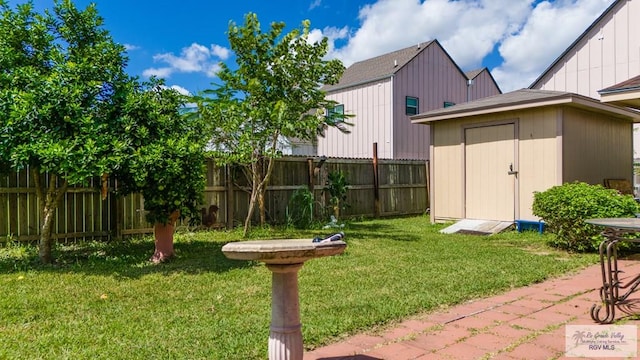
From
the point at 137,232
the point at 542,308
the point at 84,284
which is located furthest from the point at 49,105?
the point at 542,308

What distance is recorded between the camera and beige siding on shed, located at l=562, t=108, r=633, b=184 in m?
8.25

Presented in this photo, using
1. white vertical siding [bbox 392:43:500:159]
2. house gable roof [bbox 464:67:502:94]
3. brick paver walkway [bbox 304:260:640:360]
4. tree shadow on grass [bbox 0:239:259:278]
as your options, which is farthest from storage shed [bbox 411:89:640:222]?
house gable roof [bbox 464:67:502:94]

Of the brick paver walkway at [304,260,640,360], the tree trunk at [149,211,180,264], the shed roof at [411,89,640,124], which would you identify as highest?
the shed roof at [411,89,640,124]

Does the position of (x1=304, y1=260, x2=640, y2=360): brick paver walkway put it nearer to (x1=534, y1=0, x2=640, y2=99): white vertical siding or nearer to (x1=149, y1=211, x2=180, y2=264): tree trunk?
(x1=149, y1=211, x2=180, y2=264): tree trunk

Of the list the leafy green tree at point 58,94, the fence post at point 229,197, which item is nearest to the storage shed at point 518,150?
the fence post at point 229,197

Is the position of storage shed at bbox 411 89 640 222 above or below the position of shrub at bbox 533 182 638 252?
above

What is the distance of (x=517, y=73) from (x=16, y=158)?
19.9m

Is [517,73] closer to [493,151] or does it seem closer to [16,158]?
[493,151]

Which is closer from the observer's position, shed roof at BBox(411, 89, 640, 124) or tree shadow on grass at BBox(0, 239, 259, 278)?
tree shadow on grass at BBox(0, 239, 259, 278)

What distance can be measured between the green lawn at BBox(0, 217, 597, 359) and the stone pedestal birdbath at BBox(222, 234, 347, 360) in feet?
1.93

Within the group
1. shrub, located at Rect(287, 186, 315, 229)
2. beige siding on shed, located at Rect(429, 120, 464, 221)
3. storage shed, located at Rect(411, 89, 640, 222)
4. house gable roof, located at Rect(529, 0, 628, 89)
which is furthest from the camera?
house gable roof, located at Rect(529, 0, 628, 89)

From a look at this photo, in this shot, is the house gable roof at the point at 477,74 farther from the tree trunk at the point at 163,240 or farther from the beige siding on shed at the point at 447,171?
the tree trunk at the point at 163,240

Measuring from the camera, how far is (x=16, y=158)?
15.4 ft

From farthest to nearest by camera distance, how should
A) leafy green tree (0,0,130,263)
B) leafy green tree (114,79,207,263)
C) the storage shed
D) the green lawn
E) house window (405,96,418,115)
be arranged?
house window (405,96,418,115) → the storage shed → leafy green tree (114,79,207,263) → leafy green tree (0,0,130,263) → the green lawn
